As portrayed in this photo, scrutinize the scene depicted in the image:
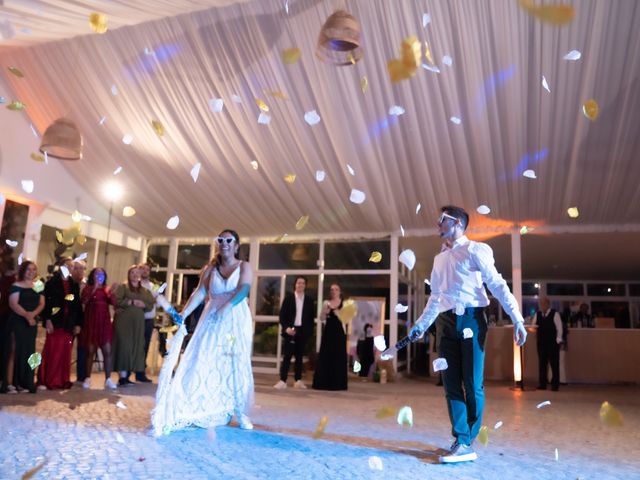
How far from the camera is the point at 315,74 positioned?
5816mm

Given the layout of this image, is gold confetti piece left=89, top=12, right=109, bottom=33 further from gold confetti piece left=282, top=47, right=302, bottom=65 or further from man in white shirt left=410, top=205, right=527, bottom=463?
man in white shirt left=410, top=205, right=527, bottom=463

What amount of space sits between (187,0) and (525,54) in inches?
130

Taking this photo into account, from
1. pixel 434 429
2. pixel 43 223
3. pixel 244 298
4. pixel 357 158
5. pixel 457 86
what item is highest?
pixel 457 86

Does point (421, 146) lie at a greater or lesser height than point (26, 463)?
greater

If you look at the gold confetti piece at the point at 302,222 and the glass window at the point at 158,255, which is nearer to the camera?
the gold confetti piece at the point at 302,222

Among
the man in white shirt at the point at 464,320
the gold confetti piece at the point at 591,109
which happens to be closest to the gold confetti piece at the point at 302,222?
the gold confetti piece at the point at 591,109

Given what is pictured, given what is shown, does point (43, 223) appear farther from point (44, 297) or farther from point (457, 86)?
point (457, 86)

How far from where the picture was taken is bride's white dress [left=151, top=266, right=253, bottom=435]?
130 inches

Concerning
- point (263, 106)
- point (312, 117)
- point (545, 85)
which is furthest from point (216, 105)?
point (545, 85)

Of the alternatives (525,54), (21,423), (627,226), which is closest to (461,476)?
(21,423)

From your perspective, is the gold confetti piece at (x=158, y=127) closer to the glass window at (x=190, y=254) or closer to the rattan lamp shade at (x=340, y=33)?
the rattan lamp shade at (x=340, y=33)

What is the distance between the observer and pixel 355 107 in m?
6.00

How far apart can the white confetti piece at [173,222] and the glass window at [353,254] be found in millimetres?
2549

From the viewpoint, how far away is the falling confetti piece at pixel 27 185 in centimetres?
711
